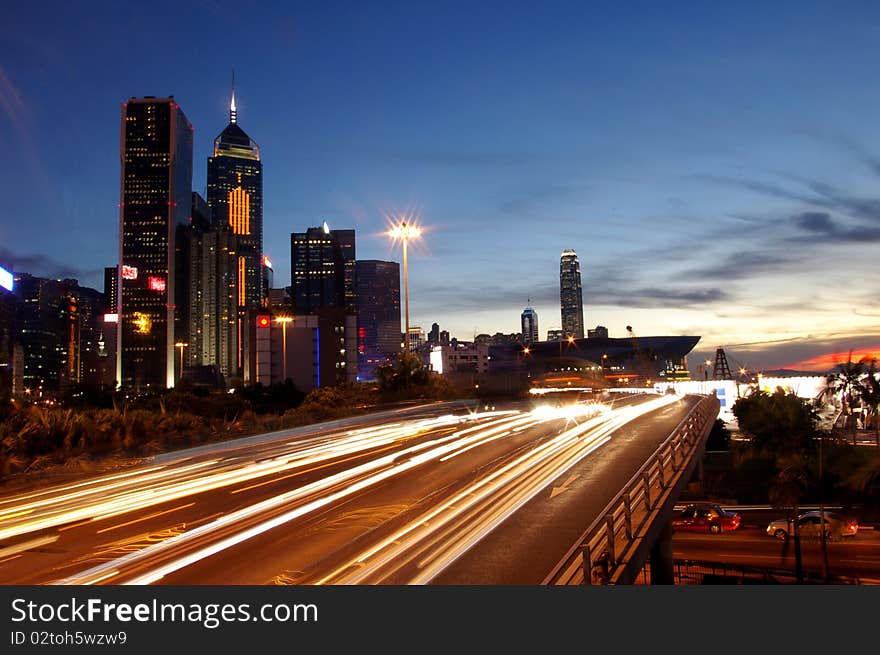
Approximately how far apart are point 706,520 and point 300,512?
2671 cm

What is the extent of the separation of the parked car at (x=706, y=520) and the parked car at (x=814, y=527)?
179 cm

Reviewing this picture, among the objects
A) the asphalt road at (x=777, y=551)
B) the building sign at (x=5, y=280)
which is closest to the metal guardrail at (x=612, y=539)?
the asphalt road at (x=777, y=551)

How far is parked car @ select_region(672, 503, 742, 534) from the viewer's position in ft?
108

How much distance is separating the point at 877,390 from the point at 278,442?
59666 millimetres

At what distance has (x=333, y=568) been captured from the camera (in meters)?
8.70

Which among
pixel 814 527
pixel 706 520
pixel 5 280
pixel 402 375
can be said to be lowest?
pixel 706 520

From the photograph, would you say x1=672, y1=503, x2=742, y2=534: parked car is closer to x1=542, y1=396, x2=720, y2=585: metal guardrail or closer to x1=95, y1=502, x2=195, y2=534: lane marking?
x1=542, y1=396, x2=720, y2=585: metal guardrail

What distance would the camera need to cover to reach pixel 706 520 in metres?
33.3

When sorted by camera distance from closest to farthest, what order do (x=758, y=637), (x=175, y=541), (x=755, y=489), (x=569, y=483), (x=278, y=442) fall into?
(x=758, y=637)
(x=175, y=541)
(x=569, y=483)
(x=278, y=442)
(x=755, y=489)

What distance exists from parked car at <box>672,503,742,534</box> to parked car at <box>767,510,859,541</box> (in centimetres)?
179

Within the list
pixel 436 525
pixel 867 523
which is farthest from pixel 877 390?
pixel 436 525

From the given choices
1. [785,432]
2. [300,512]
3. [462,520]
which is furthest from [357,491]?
[785,432]

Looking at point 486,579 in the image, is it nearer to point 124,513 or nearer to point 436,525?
point 436,525

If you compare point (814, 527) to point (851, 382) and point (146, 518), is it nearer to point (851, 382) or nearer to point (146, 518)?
point (146, 518)
